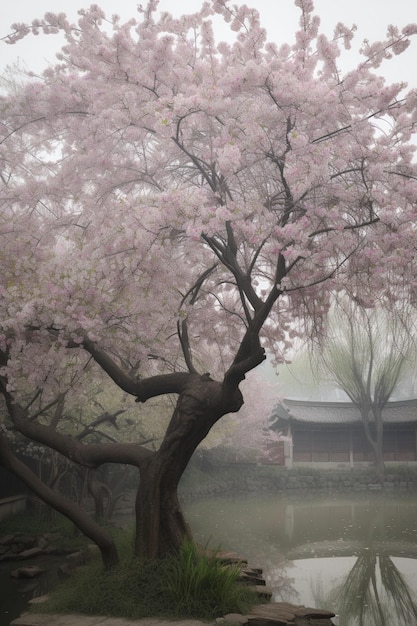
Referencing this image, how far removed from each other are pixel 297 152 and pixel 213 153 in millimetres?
1339

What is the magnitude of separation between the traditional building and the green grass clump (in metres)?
28.1

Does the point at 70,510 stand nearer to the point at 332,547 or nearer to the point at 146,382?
the point at 146,382

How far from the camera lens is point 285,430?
122ft

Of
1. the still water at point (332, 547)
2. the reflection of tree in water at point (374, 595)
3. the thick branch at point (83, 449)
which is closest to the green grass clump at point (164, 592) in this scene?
the thick branch at point (83, 449)

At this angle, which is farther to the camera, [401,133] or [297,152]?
[401,133]

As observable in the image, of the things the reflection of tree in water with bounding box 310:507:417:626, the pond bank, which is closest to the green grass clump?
the reflection of tree in water with bounding box 310:507:417:626

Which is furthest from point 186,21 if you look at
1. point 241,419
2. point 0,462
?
point 241,419

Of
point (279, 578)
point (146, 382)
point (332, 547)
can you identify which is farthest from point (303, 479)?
point (146, 382)

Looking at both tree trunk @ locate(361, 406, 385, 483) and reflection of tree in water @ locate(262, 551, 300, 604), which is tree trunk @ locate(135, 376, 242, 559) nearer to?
reflection of tree in water @ locate(262, 551, 300, 604)

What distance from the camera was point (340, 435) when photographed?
3803 centimetres

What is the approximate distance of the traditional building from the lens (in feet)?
119

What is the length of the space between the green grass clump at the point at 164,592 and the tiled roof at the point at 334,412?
28.4 metres

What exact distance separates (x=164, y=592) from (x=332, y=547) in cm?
854

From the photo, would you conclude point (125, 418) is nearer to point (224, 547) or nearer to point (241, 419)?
point (224, 547)
